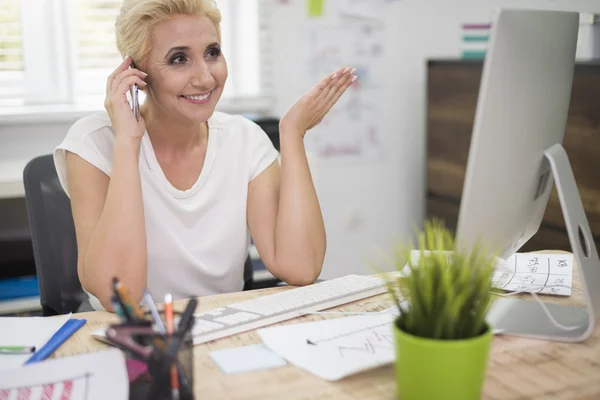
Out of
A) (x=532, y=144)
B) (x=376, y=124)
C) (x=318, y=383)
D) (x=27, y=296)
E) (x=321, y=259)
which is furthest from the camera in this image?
(x=376, y=124)

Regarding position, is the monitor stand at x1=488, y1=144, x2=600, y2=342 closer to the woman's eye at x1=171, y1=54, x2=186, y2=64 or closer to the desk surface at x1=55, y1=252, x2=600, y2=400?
the desk surface at x1=55, y1=252, x2=600, y2=400

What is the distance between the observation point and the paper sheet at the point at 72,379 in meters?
0.77

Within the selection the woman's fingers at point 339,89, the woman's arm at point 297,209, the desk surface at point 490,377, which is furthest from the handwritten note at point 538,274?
the woman's fingers at point 339,89

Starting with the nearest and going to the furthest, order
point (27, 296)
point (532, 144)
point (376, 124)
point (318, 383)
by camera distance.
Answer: point (318, 383) → point (532, 144) → point (27, 296) → point (376, 124)

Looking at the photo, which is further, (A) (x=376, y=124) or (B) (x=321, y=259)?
(A) (x=376, y=124)

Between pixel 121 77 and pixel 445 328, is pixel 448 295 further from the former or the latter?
pixel 121 77

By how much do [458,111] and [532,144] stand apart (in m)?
1.82

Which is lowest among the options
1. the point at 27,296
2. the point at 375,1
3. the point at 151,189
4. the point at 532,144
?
the point at 27,296

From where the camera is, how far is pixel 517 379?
2.70 ft

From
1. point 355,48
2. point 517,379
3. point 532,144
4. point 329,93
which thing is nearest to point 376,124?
point 355,48

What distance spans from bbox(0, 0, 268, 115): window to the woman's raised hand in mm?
1301

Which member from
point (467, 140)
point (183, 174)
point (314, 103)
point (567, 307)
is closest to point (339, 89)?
point (314, 103)

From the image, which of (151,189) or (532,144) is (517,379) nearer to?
(532,144)

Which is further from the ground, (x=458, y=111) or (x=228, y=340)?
(x=458, y=111)
